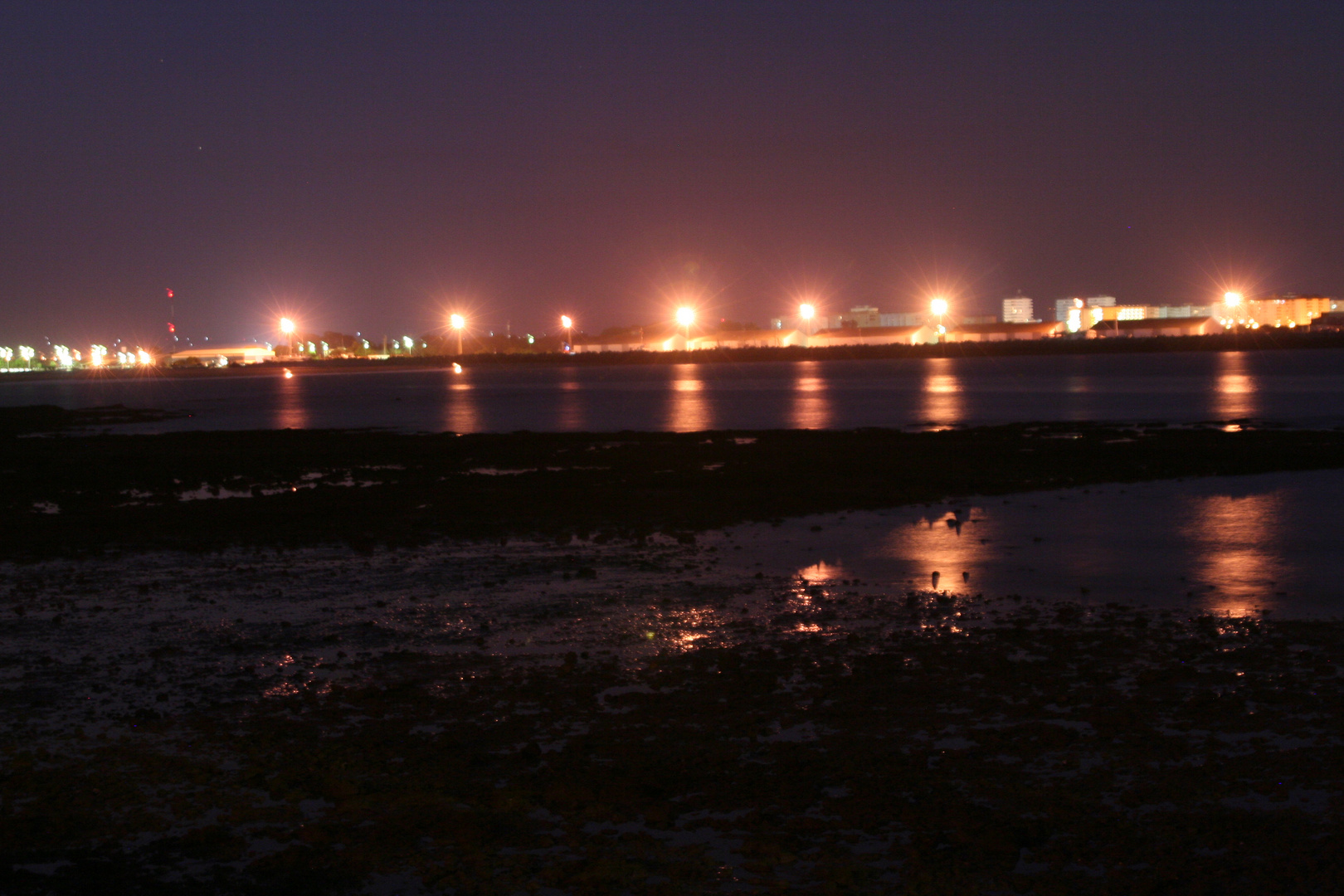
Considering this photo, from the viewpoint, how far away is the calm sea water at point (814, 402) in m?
39.8

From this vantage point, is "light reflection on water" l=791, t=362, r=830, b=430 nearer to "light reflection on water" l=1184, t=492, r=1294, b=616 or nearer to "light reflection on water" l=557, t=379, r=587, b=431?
"light reflection on water" l=557, t=379, r=587, b=431

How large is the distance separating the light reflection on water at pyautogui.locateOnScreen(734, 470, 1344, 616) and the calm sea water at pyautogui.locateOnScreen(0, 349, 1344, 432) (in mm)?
18153

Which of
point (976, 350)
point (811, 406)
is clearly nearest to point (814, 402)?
point (811, 406)

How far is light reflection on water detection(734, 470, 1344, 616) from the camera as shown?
422 inches

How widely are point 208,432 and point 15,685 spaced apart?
3479 cm

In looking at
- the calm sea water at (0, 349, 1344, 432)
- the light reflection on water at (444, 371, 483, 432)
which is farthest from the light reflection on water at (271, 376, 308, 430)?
the light reflection on water at (444, 371, 483, 432)

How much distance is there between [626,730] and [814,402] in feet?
157

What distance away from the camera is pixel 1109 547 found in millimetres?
13250

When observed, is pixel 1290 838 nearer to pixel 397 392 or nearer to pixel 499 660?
pixel 499 660

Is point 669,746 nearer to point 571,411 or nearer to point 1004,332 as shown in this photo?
point 571,411

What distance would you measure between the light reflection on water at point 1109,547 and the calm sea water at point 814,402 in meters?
18.2

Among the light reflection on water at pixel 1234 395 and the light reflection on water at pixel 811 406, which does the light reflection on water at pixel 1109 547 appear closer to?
the light reflection on water at pixel 811 406

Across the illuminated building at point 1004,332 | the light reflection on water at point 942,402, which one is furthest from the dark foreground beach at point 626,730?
the illuminated building at point 1004,332

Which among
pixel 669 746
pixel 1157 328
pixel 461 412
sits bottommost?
pixel 461 412
